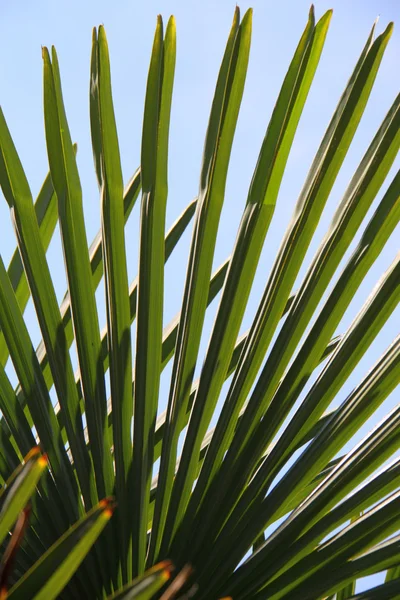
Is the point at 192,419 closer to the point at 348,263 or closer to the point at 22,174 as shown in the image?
the point at 348,263

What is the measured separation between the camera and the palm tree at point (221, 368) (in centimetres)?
193

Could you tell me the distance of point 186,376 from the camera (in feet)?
6.96

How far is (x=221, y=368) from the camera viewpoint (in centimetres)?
212

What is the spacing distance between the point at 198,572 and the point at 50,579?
110cm

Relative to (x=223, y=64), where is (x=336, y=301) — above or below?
below

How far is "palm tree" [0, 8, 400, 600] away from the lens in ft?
6.34

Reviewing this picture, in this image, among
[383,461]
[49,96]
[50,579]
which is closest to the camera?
[50,579]

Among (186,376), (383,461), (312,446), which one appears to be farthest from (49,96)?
(383,461)

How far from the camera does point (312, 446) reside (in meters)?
2.01

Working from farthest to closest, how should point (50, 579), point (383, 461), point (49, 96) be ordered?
point (49, 96), point (383, 461), point (50, 579)

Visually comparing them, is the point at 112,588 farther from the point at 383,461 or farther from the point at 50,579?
the point at 50,579

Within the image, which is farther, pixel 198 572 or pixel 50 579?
pixel 198 572

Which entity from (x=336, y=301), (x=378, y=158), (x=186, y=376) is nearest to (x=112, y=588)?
(x=186, y=376)

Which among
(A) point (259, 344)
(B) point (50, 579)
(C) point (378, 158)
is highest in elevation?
(C) point (378, 158)
